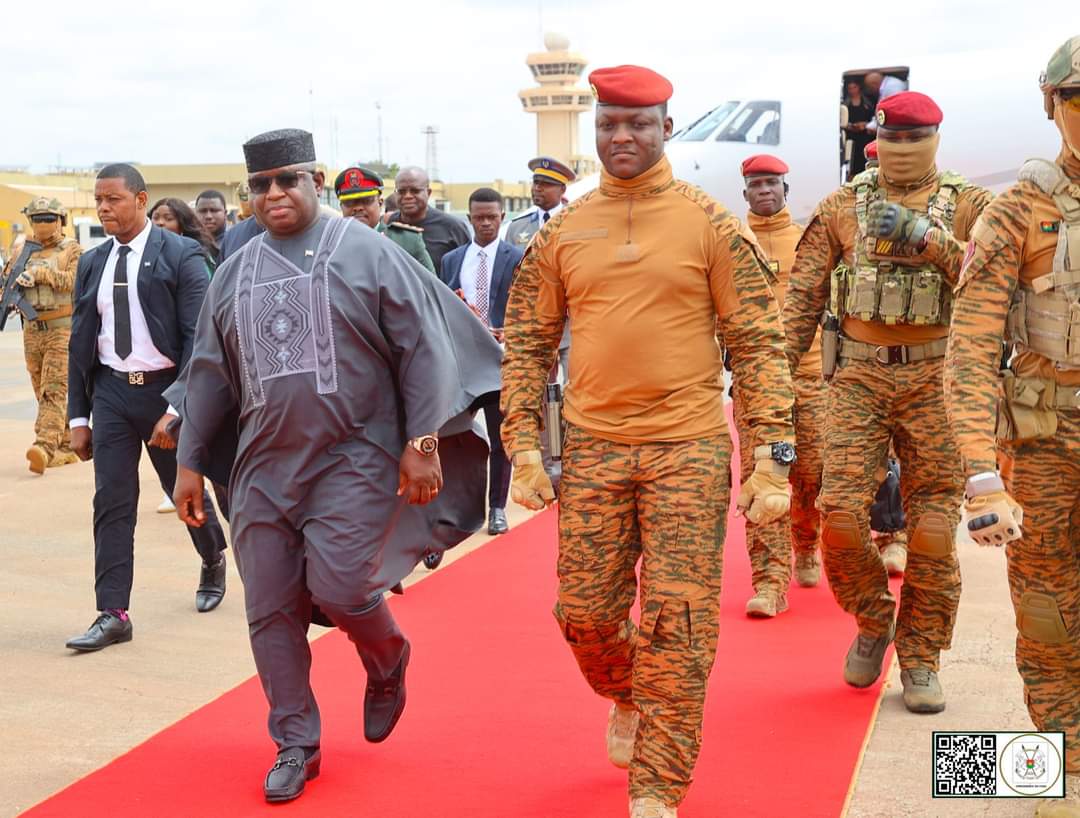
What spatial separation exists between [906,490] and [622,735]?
5.15 feet

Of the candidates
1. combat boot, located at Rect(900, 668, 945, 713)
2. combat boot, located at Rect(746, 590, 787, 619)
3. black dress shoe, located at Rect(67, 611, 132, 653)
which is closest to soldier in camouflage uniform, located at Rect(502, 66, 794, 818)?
combat boot, located at Rect(900, 668, 945, 713)

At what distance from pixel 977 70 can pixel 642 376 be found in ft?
52.3

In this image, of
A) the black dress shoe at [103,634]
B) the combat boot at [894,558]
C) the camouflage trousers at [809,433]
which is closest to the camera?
the black dress shoe at [103,634]

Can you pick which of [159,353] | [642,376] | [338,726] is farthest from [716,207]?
[159,353]

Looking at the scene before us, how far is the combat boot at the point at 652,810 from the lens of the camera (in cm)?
388

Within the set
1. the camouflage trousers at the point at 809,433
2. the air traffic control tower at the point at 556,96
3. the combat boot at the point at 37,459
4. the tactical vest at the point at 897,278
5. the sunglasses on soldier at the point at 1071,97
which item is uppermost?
the air traffic control tower at the point at 556,96

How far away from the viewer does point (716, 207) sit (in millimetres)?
4137

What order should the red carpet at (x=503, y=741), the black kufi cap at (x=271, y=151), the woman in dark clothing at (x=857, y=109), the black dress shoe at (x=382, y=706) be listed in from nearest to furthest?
the red carpet at (x=503, y=741), the black kufi cap at (x=271, y=151), the black dress shoe at (x=382, y=706), the woman in dark clothing at (x=857, y=109)

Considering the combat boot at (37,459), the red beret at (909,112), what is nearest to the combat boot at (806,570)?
the red beret at (909,112)

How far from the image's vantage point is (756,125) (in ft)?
62.1

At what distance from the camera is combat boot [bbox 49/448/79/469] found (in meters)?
11.3

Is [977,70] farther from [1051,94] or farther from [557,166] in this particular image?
[1051,94]

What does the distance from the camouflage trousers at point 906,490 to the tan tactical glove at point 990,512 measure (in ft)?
4.63

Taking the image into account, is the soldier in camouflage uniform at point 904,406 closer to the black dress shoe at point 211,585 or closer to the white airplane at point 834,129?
the black dress shoe at point 211,585
